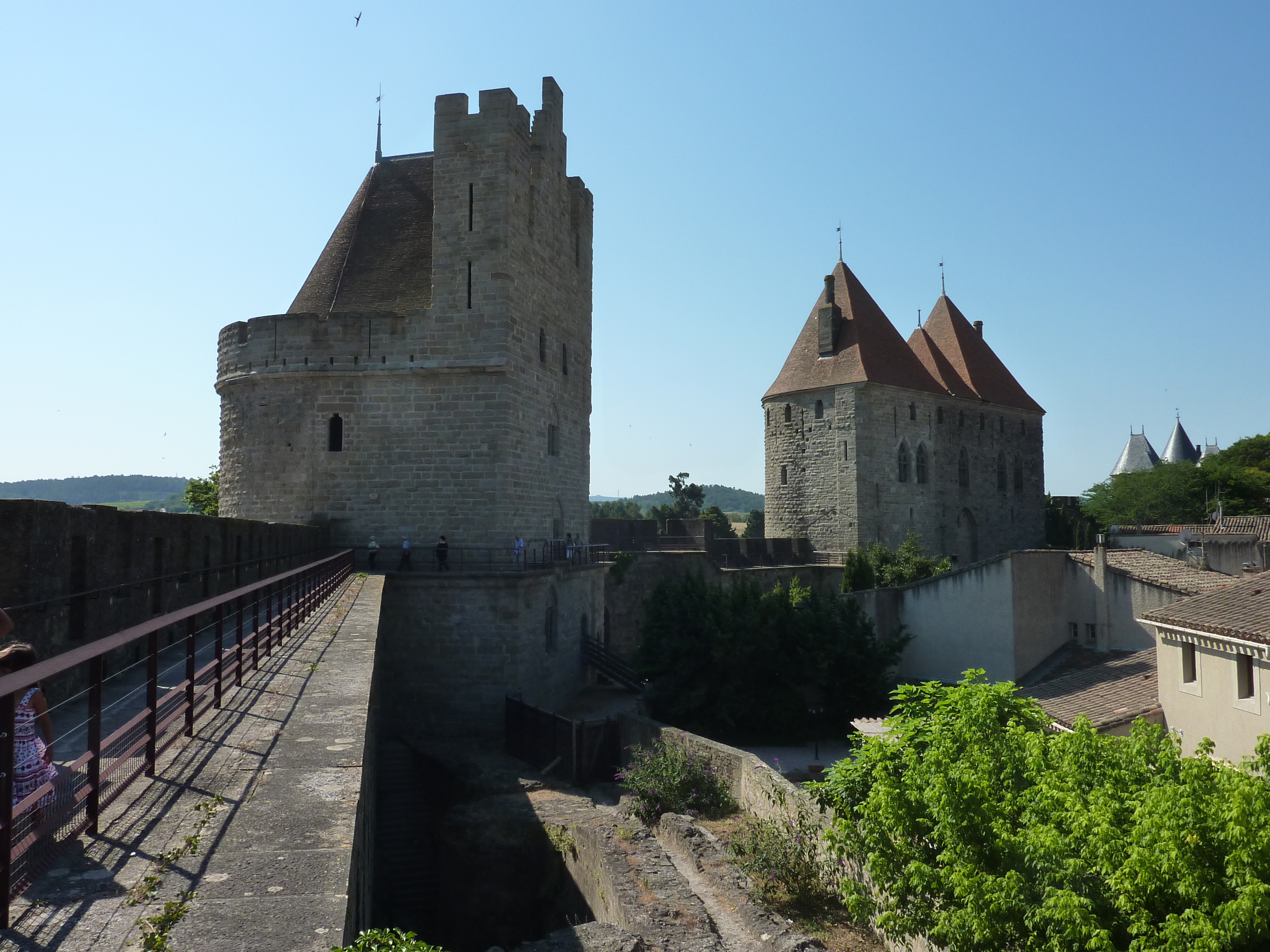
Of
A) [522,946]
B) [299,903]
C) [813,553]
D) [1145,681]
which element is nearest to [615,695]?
[1145,681]

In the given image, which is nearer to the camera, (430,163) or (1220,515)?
(430,163)

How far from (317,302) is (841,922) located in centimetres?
1757

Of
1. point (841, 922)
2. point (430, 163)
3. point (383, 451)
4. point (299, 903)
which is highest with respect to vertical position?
point (430, 163)

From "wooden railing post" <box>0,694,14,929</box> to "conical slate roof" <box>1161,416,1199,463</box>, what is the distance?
94.8 metres

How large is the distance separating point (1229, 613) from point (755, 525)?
197 ft

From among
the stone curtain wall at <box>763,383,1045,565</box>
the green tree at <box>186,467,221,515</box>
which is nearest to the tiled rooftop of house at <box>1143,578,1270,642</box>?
the stone curtain wall at <box>763,383,1045,565</box>

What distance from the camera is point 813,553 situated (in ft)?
125

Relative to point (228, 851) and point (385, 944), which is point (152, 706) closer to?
point (228, 851)

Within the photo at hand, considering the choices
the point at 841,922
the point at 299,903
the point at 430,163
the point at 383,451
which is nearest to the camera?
the point at 299,903

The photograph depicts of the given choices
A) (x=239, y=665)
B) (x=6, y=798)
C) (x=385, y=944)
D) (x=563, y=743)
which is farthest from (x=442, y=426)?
(x=6, y=798)

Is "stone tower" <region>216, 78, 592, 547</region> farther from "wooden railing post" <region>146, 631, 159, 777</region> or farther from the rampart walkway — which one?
"wooden railing post" <region>146, 631, 159, 777</region>

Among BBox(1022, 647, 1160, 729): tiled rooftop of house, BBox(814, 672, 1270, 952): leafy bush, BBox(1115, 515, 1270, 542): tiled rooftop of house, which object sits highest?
BBox(1115, 515, 1270, 542): tiled rooftop of house

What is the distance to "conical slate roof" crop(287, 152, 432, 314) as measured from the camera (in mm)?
21531

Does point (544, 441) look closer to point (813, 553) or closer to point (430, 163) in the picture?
point (430, 163)
